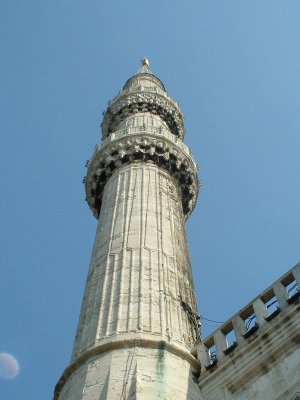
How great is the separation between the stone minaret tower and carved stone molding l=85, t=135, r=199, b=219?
1.3 inches

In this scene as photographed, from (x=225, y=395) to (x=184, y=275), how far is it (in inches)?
172

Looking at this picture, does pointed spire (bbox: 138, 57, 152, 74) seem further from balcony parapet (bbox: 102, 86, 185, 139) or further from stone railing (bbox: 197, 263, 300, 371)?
stone railing (bbox: 197, 263, 300, 371)

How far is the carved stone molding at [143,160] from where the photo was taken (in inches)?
838

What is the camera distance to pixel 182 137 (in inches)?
1057

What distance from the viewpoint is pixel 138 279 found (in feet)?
50.1

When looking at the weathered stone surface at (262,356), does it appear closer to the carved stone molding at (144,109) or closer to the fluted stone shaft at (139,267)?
the fluted stone shaft at (139,267)

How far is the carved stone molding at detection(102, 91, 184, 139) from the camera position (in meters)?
26.0

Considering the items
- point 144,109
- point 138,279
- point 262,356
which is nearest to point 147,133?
point 144,109

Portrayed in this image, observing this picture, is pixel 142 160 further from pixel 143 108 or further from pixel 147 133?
pixel 143 108

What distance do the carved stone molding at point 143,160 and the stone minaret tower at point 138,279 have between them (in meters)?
0.03

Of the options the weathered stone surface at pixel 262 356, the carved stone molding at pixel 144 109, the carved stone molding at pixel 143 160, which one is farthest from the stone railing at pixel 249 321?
the carved stone molding at pixel 144 109

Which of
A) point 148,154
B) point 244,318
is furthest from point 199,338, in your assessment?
point 148,154

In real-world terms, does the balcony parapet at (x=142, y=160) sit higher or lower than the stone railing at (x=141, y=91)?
lower

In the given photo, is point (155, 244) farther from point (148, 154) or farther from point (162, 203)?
point (148, 154)
